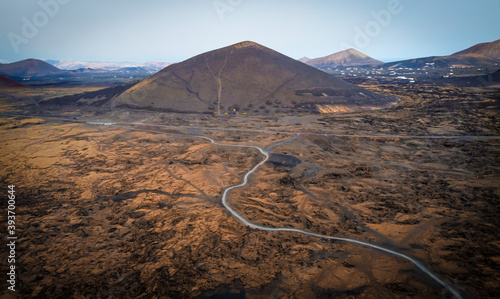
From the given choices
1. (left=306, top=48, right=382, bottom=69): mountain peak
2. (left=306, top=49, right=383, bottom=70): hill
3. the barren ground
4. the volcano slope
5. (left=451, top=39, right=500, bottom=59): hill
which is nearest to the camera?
the barren ground

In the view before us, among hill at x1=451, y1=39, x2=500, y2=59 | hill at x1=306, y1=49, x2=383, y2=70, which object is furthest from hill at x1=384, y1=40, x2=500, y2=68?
hill at x1=306, y1=49, x2=383, y2=70

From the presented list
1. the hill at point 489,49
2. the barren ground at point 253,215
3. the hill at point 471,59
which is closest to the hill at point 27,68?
the barren ground at point 253,215

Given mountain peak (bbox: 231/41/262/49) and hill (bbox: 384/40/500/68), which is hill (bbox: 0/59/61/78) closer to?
mountain peak (bbox: 231/41/262/49)

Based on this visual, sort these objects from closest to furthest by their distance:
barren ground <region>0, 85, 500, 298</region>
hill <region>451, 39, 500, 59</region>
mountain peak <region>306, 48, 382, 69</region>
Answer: barren ground <region>0, 85, 500, 298</region>
hill <region>451, 39, 500, 59</region>
mountain peak <region>306, 48, 382, 69</region>

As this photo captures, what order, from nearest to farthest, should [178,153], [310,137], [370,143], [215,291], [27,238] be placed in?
[215,291] < [27,238] < [178,153] < [370,143] < [310,137]

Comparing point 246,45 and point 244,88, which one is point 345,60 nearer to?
point 246,45

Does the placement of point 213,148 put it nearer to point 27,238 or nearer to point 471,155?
point 27,238

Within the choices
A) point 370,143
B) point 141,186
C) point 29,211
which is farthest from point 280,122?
point 29,211
